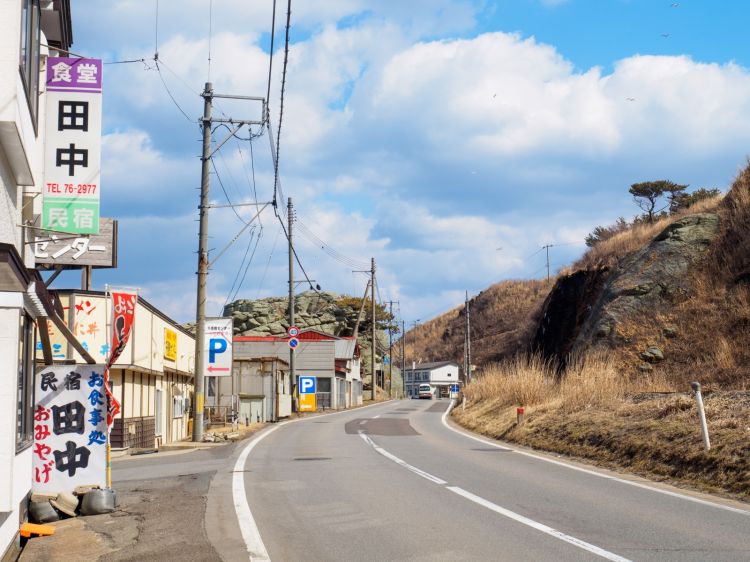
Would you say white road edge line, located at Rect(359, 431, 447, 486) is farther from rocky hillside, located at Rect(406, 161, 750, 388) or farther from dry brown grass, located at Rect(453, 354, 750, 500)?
rocky hillside, located at Rect(406, 161, 750, 388)

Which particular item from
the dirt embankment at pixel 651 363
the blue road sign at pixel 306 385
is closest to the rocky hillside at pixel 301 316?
the blue road sign at pixel 306 385

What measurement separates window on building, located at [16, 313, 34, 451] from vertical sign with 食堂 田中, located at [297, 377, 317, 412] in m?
41.1

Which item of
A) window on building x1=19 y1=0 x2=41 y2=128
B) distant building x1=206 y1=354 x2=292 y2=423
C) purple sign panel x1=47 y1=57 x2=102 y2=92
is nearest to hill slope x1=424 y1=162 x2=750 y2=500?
distant building x1=206 y1=354 x2=292 y2=423

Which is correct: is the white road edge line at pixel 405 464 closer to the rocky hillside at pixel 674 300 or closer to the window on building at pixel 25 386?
the window on building at pixel 25 386

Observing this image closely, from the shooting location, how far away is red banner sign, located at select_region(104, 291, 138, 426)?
11367 mm

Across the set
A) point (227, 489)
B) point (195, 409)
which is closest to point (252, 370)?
point (195, 409)

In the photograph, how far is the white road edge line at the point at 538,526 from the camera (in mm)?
7666

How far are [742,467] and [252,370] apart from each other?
110 ft

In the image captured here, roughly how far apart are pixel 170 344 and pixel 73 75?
17405 mm

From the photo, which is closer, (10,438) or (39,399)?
(10,438)

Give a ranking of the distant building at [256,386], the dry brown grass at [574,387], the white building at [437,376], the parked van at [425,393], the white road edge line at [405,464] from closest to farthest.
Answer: the white road edge line at [405,464] < the dry brown grass at [574,387] < the distant building at [256,386] < the parked van at [425,393] < the white building at [437,376]

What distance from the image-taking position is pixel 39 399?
11211 millimetres

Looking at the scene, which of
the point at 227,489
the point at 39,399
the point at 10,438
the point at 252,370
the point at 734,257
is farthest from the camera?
the point at 252,370

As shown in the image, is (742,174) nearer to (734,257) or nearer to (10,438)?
(734,257)
